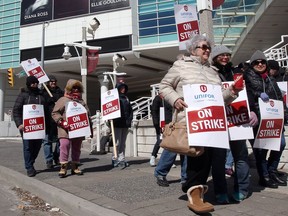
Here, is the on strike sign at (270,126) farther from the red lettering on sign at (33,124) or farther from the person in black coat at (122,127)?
the red lettering on sign at (33,124)

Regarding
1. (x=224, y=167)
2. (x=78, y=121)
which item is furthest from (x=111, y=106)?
(x=224, y=167)

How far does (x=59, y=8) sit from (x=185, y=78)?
106 ft

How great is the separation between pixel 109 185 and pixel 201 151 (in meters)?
2.24

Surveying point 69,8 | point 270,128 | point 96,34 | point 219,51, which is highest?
point 69,8

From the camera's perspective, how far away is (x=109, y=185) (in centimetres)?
517

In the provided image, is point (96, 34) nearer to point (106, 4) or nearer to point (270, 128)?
point (106, 4)

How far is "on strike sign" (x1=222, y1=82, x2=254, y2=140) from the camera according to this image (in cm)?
393

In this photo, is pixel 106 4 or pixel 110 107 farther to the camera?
pixel 106 4

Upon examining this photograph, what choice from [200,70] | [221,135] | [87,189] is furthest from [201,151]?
[87,189]

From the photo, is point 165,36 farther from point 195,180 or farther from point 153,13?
point 195,180

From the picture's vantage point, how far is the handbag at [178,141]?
11.0 feet

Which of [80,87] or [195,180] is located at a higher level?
[80,87]

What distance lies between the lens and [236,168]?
4059 mm

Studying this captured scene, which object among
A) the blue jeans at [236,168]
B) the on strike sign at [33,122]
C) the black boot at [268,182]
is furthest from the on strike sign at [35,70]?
the black boot at [268,182]
